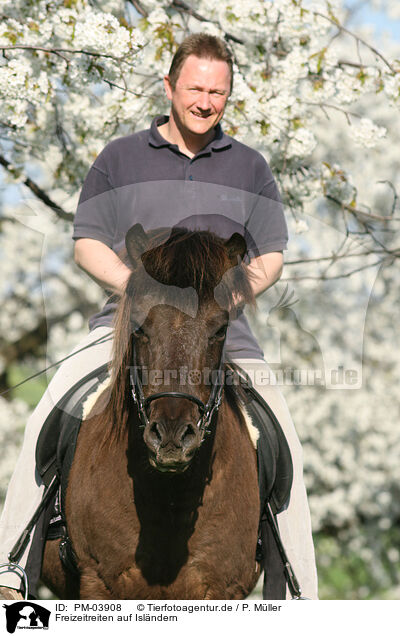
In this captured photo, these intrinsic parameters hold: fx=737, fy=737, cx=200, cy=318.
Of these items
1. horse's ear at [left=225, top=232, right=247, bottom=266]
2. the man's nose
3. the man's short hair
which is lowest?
horse's ear at [left=225, top=232, right=247, bottom=266]

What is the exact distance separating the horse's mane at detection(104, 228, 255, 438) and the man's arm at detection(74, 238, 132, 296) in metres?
0.14

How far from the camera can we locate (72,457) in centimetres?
376

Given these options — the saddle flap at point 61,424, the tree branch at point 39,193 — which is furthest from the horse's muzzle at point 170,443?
the tree branch at point 39,193

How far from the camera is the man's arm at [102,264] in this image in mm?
3393

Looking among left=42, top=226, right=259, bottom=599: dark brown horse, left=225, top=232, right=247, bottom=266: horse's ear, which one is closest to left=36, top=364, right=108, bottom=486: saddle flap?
left=42, top=226, right=259, bottom=599: dark brown horse

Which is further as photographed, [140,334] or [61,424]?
[61,424]

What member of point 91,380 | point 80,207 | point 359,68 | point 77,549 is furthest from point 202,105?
point 359,68

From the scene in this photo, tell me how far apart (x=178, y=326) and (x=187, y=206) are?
1098 millimetres

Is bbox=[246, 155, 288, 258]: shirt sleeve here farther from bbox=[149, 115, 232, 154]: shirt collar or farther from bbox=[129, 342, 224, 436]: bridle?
bbox=[129, 342, 224, 436]: bridle

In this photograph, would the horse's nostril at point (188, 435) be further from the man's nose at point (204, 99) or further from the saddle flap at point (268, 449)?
the man's nose at point (204, 99)

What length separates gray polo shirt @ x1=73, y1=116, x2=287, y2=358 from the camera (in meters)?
3.91
